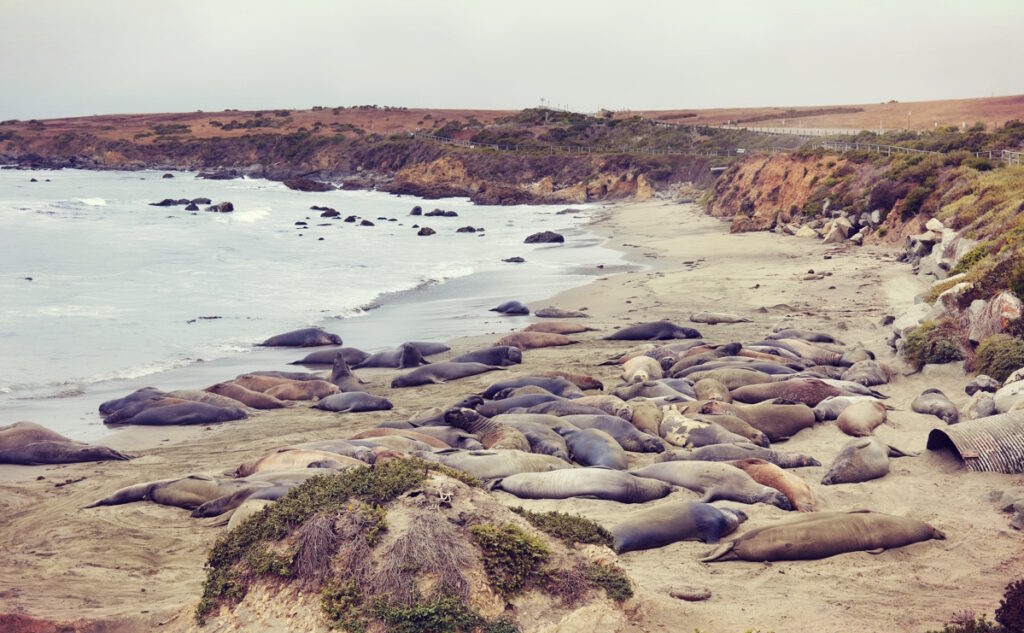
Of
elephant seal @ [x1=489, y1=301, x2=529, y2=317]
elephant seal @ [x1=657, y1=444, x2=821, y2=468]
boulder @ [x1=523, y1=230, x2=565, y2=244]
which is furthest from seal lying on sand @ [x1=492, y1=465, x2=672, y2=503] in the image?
boulder @ [x1=523, y1=230, x2=565, y2=244]

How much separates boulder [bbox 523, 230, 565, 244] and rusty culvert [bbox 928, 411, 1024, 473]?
26037 mm

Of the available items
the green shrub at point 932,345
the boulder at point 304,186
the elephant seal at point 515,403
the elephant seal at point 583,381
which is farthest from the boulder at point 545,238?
the boulder at point 304,186

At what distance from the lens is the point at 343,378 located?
14883 mm

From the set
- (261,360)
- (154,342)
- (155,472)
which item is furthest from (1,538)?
(154,342)

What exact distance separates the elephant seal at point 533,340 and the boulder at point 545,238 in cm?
1732

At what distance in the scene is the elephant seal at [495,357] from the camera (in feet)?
52.5

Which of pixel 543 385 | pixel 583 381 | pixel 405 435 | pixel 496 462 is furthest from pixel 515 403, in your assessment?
pixel 496 462

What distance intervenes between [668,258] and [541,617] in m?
23.8

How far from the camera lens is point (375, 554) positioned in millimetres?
5520

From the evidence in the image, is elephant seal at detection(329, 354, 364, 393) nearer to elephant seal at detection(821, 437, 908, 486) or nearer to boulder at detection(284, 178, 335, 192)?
elephant seal at detection(821, 437, 908, 486)

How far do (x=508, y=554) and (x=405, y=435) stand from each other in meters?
5.34

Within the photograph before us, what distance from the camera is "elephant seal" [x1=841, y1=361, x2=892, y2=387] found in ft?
43.3

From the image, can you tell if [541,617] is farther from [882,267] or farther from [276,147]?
[276,147]

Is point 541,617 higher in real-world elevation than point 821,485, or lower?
higher
